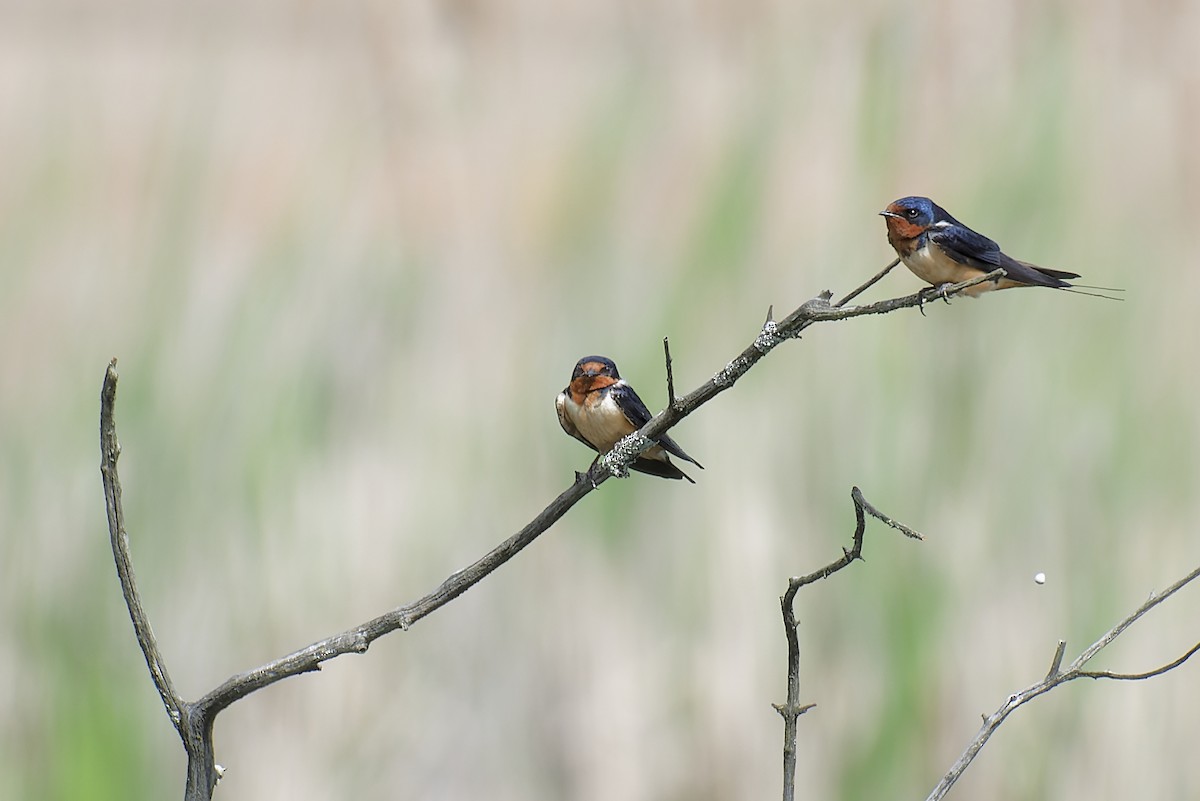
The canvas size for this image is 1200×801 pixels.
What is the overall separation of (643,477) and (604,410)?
97cm

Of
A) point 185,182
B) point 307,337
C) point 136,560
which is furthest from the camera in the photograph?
point 185,182

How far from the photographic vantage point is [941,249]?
47.5 inches

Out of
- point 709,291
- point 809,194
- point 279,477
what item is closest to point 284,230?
point 279,477

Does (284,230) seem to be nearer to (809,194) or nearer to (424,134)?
(424,134)

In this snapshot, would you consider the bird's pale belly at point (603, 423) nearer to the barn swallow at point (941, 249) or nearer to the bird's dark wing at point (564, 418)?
the bird's dark wing at point (564, 418)

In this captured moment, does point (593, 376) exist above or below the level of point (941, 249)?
below

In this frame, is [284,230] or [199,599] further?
[284,230]

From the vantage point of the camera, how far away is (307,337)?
2695mm

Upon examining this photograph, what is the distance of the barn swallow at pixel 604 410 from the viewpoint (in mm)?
1539

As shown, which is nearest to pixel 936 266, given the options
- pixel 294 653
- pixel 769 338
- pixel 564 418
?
pixel 769 338

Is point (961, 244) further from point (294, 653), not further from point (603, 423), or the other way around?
point (294, 653)

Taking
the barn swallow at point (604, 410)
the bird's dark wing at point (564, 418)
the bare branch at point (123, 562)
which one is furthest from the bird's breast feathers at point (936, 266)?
the bare branch at point (123, 562)

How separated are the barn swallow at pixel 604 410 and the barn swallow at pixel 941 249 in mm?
414

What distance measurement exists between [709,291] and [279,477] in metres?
1.03
